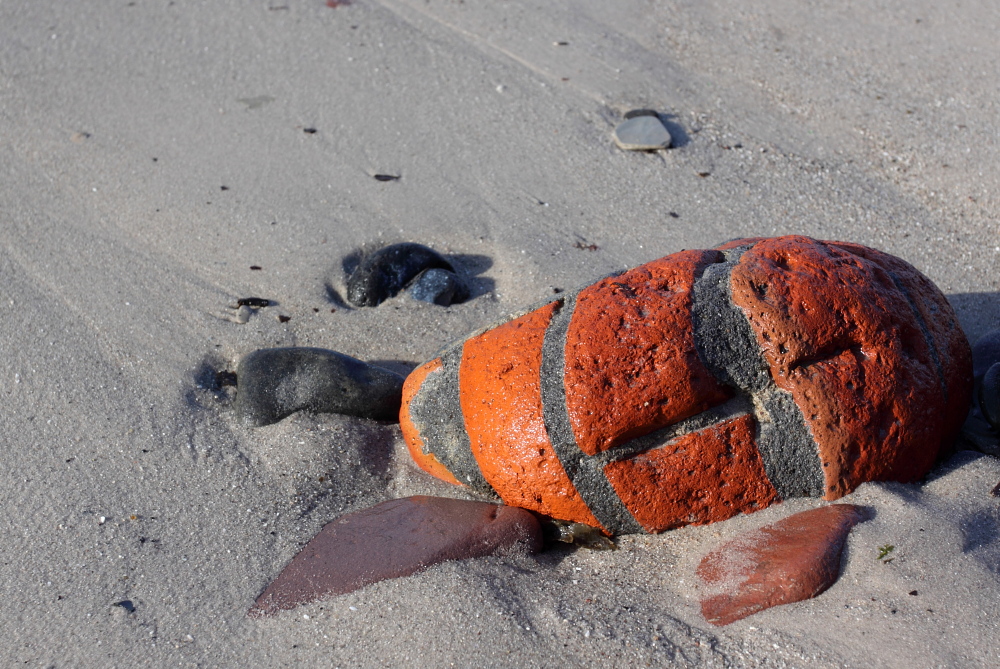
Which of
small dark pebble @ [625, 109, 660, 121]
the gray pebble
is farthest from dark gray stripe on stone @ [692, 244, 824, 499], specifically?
small dark pebble @ [625, 109, 660, 121]

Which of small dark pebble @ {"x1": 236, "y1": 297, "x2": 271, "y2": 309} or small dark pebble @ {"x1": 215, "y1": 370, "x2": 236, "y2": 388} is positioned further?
small dark pebble @ {"x1": 236, "y1": 297, "x2": 271, "y2": 309}

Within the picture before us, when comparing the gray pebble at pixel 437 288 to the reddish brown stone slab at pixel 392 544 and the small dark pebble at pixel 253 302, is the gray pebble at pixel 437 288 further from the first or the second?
the reddish brown stone slab at pixel 392 544

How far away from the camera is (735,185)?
15.8 ft

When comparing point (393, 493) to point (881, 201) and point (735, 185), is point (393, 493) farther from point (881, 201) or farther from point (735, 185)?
point (881, 201)

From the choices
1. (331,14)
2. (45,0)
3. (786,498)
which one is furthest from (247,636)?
(45,0)

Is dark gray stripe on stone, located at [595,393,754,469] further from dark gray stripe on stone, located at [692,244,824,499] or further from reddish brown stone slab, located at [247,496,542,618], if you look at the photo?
reddish brown stone slab, located at [247,496,542,618]

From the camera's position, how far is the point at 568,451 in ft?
8.65

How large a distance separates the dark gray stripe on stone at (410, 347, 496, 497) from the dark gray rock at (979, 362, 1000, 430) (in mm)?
1690

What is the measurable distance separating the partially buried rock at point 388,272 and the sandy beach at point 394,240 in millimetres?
79

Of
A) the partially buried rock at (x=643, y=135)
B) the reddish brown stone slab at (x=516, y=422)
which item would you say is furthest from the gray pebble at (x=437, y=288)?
the partially buried rock at (x=643, y=135)

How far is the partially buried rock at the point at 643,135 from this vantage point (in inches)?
196

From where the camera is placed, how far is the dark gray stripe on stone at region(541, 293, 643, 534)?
2.63 metres

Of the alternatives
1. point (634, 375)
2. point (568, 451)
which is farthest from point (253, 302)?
point (634, 375)

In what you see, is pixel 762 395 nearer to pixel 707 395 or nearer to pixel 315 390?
pixel 707 395
